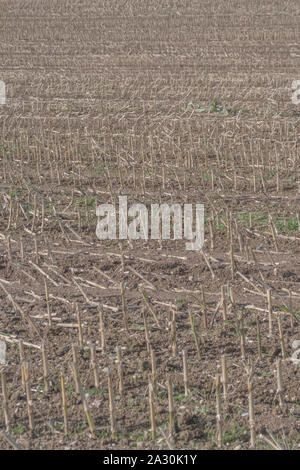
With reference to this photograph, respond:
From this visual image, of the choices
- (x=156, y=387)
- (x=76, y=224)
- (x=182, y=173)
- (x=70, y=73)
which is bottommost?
(x=156, y=387)

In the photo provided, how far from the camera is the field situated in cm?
490

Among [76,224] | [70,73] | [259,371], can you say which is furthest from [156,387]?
[70,73]

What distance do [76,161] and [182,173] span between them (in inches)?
56.3

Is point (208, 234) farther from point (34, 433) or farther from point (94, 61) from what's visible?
point (94, 61)
